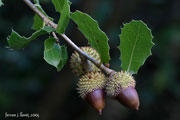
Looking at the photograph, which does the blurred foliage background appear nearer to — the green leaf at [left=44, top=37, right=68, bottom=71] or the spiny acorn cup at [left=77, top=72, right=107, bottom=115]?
the green leaf at [left=44, top=37, right=68, bottom=71]

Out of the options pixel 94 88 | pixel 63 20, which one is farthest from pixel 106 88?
pixel 63 20

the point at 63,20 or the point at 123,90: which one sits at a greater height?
the point at 63,20

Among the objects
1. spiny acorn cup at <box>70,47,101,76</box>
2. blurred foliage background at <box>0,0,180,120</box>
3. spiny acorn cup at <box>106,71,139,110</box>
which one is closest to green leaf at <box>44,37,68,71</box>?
spiny acorn cup at <box>70,47,101,76</box>

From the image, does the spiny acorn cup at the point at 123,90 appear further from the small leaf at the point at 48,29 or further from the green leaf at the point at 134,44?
the small leaf at the point at 48,29

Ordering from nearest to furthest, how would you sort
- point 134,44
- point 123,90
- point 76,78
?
point 123,90
point 134,44
point 76,78

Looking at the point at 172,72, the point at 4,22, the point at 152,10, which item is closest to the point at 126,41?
the point at 4,22

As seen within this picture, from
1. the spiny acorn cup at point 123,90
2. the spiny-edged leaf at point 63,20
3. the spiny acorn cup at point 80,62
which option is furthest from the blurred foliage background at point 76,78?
the spiny acorn cup at point 123,90

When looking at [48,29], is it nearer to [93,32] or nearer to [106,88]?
[93,32]
